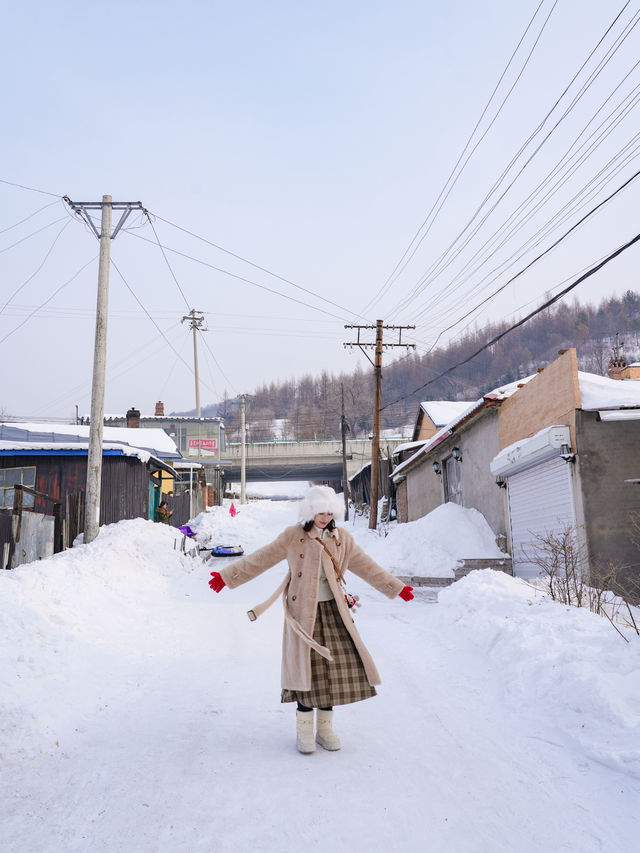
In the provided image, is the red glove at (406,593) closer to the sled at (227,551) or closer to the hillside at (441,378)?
the sled at (227,551)

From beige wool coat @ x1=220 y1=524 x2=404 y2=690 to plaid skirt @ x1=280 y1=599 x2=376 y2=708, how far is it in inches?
2.0

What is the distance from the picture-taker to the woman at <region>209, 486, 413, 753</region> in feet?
13.0

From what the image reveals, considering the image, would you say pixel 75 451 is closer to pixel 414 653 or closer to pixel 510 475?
pixel 510 475

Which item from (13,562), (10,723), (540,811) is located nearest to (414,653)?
(540,811)

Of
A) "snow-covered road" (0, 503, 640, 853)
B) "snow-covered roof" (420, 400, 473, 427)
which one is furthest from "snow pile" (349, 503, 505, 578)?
"snow-covered roof" (420, 400, 473, 427)

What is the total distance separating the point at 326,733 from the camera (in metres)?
3.96

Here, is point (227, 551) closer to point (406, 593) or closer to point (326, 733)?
point (406, 593)

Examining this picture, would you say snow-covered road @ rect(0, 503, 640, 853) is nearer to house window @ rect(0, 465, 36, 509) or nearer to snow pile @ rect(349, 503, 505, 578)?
snow pile @ rect(349, 503, 505, 578)

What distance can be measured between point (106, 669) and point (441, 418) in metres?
24.6

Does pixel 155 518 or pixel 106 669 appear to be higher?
pixel 155 518

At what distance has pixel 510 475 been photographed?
14336mm

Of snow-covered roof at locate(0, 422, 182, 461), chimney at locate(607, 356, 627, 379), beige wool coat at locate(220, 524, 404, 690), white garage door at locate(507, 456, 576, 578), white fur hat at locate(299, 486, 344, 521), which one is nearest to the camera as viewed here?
beige wool coat at locate(220, 524, 404, 690)

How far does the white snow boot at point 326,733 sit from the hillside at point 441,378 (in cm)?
4932

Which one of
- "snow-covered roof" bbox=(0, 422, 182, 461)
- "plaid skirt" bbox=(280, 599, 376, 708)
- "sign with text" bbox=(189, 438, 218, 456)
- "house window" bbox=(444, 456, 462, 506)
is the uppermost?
"sign with text" bbox=(189, 438, 218, 456)
